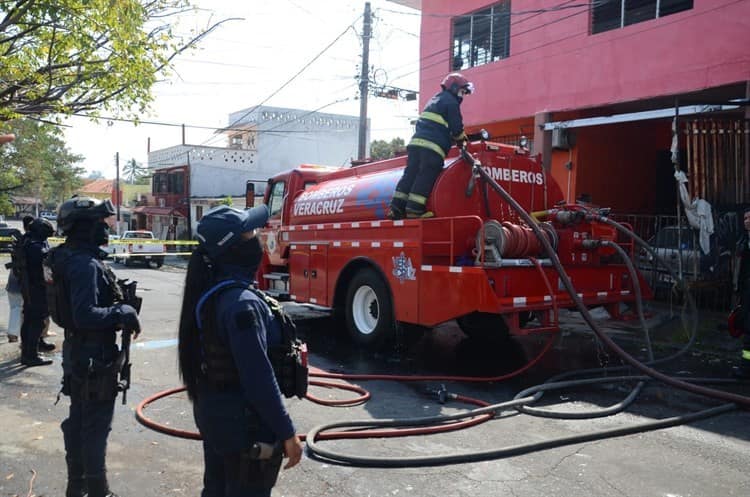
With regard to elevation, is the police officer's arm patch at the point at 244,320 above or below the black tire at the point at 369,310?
above

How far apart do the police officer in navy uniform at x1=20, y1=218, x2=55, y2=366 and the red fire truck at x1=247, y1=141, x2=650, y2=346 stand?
3.62 metres

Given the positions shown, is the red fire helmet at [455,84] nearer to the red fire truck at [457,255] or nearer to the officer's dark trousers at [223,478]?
the red fire truck at [457,255]

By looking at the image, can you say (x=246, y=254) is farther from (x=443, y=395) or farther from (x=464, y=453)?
(x=443, y=395)

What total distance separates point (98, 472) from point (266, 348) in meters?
1.57

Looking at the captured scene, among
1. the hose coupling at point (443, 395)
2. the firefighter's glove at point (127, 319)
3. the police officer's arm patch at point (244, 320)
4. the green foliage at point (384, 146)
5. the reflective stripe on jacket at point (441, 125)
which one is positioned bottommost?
the hose coupling at point (443, 395)

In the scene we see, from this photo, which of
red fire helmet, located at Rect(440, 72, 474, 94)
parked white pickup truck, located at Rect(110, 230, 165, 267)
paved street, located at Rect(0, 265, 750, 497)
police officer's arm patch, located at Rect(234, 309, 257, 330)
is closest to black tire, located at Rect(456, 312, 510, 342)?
paved street, located at Rect(0, 265, 750, 497)

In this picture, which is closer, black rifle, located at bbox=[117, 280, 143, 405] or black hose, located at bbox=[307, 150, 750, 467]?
black rifle, located at bbox=[117, 280, 143, 405]

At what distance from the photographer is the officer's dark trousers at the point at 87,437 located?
125 inches

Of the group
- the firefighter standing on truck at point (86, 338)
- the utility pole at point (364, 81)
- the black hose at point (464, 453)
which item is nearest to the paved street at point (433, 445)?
the black hose at point (464, 453)

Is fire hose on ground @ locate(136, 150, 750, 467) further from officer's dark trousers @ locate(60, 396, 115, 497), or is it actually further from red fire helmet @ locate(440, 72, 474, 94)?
red fire helmet @ locate(440, 72, 474, 94)

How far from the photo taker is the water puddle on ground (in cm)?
775

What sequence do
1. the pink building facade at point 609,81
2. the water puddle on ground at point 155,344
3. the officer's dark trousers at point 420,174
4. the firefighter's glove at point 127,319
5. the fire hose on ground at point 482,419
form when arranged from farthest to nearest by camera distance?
the pink building facade at point 609,81, the water puddle on ground at point 155,344, the officer's dark trousers at point 420,174, the fire hose on ground at point 482,419, the firefighter's glove at point 127,319

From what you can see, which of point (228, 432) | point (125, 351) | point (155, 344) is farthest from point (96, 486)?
point (155, 344)

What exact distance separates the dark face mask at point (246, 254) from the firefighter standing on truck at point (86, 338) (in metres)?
1.32
